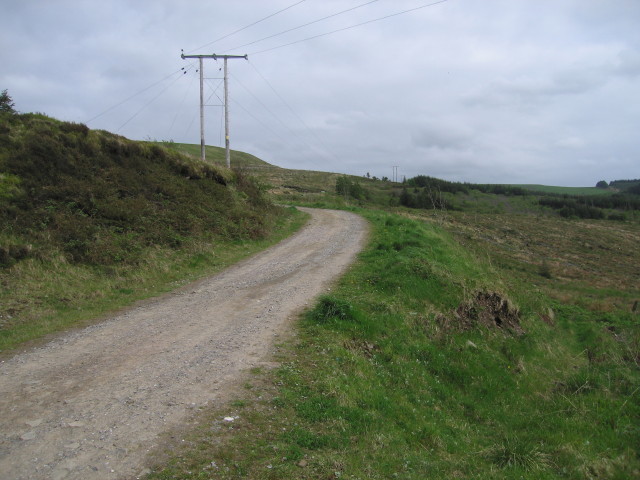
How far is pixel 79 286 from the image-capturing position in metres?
9.88

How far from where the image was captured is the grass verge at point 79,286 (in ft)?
25.7

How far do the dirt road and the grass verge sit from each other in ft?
2.28

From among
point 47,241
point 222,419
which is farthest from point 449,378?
point 47,241

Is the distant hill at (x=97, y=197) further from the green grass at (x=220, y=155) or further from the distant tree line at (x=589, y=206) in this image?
the distant tree line at (x=589, y=206)

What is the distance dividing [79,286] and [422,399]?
8009 millimetres

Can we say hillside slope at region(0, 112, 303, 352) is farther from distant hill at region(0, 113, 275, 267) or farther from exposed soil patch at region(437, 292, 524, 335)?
exposed soil patch at region(437, 292, 524, 335)

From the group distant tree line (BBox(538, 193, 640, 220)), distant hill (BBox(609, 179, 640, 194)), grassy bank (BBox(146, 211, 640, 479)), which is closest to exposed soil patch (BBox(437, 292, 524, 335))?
grassy bank (BBox(146, 211, 640, 479))

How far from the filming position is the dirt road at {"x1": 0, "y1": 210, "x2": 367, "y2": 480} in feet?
12.9

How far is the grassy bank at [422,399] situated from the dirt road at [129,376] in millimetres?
546

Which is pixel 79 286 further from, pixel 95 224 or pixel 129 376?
pixel 129 376

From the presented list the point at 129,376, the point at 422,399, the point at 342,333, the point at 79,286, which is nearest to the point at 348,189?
the point at 79,286

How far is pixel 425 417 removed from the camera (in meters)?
5.87

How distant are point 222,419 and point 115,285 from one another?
274 inches

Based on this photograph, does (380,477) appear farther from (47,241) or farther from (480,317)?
(47,241)
